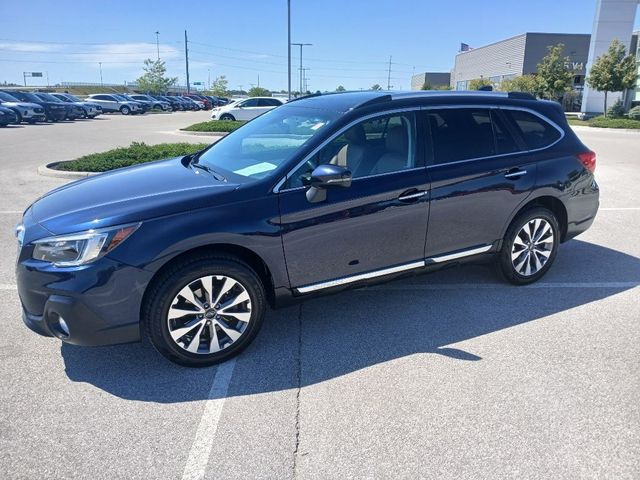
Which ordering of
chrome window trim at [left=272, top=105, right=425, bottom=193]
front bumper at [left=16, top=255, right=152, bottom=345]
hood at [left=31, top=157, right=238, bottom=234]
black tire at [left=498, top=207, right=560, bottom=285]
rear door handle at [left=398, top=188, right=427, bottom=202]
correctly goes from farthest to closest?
black tire at [left=498, top=207, right=560, bottom=285] < rear door handle at [left=398, top=188, right=427, bottom=202] < chrome window trim at [left=272, top=105, right=425, bottom=193] < hood at [left=31, top=157, right=238, bottom=234] < front bumper at [left=16, top=255, right=152, bottom=345]

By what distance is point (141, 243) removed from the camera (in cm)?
317

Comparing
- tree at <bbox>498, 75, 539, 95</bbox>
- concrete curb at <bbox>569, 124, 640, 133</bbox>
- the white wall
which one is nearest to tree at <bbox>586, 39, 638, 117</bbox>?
the white wall

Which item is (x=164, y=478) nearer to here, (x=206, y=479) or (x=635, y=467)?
(x=206, y=479)

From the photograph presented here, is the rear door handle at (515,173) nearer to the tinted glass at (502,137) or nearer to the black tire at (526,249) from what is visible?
the tinted glass at (502,137)

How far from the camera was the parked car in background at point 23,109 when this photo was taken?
27.1 metres

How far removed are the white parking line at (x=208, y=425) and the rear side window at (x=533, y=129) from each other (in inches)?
130

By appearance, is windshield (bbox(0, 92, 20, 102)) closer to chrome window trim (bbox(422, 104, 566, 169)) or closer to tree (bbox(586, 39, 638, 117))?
chrome window trim (bbox(422, 104, 566, 169))

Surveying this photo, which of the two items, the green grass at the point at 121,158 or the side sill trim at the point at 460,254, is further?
the green grass at the point at 121,158

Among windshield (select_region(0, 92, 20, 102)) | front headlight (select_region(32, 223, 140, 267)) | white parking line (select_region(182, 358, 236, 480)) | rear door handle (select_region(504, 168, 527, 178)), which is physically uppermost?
windshield (select_region(0, 92, 20, 102))

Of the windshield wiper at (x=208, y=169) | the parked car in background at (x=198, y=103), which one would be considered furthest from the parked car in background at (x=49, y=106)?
the windshield wiper at (x=208, y=169)

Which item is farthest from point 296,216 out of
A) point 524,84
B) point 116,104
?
point 524,84

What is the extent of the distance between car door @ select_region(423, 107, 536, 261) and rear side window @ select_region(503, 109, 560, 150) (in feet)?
0.37

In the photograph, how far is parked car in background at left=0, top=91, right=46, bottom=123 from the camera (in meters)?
27.1

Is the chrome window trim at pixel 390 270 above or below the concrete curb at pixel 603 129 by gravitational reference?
below
